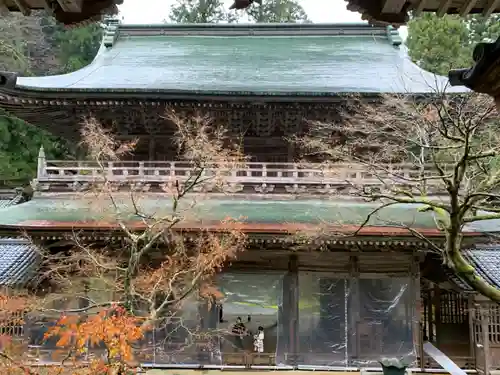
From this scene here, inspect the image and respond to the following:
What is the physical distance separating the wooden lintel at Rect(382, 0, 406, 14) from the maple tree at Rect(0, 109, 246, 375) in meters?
5.74

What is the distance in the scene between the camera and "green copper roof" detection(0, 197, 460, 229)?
431 inches

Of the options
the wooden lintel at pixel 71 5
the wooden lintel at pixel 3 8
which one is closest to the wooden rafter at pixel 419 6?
the wooden lintel at pixel 71 5

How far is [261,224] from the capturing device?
10.7m

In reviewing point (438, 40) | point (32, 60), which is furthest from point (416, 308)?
point (32, 60)

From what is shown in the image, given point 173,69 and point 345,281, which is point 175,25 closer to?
point 173,69

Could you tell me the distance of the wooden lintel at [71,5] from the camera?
4039 millimetres

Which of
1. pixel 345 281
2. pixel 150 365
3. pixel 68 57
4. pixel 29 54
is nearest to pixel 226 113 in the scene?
pixel 345 281

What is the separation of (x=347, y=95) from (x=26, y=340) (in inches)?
381

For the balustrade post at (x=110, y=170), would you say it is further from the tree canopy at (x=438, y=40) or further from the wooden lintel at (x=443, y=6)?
the tree canopy at (x=438, y=40)

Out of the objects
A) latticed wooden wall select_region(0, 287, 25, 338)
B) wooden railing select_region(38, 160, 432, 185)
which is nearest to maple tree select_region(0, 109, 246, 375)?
wooden railing select_region(38, 160, 432, 185)

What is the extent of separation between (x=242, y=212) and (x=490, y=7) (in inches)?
318

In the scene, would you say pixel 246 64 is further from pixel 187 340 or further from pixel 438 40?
pixel 438 40

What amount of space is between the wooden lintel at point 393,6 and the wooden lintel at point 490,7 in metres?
0.77

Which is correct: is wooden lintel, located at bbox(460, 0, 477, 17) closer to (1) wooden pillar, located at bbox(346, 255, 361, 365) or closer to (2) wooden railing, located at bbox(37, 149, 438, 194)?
(2) wooden railing, located at bbox(37, 149, 438, 194)
